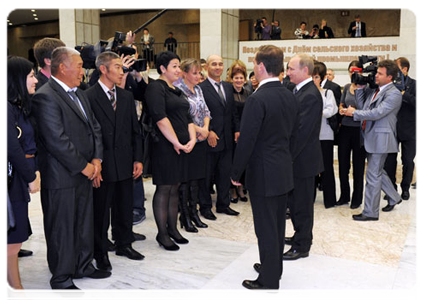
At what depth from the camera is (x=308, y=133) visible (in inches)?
137

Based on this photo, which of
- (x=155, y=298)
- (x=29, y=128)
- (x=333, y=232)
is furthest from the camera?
(x=333, y=232)

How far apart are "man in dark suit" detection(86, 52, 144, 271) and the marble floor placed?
0.32 meters

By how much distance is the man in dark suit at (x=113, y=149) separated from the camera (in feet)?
10.6

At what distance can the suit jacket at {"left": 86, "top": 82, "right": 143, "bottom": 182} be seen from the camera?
322 centimetres

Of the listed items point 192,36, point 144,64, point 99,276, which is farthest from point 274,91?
point 192,36

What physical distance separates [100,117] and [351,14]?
17119 mm

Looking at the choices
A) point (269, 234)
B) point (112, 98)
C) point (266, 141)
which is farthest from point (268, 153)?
point (112, 98)

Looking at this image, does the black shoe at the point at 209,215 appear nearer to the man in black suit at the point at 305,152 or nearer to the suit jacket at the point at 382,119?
the man in black suit at the point at 305,152

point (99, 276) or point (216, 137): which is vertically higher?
point (216, 137)

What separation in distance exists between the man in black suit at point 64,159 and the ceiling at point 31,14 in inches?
758

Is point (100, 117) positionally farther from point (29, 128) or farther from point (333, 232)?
point (333, 232)

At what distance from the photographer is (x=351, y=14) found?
59.7ft

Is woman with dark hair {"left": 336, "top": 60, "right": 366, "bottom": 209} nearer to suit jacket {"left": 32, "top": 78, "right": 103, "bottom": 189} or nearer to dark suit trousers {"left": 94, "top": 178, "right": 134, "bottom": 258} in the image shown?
dark suit trousers {"left": 94, "top": 178, "right": 134, "bottom": 258}

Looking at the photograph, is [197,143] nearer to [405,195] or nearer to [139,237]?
[139,237]
